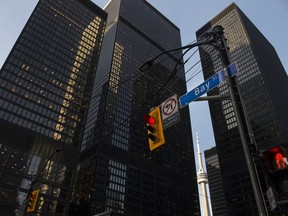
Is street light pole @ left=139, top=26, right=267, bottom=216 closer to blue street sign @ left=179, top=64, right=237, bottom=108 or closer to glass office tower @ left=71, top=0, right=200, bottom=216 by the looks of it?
blue street sign @ left=179, top=64, right=237, bottom=108

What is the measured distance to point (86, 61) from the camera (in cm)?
15188

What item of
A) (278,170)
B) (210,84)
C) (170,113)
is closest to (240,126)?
(210,84)

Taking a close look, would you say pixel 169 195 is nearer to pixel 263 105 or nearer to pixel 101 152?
pixel 101 152

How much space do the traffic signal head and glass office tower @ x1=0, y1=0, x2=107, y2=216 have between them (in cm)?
7910

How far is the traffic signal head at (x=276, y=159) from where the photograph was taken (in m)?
5.29

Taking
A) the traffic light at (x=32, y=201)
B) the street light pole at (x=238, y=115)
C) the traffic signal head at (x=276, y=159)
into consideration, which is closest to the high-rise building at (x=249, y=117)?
the traffic light at (x=32, y=201)

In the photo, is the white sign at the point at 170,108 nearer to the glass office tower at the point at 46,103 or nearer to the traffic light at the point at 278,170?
the traffic light at the point at 278,170

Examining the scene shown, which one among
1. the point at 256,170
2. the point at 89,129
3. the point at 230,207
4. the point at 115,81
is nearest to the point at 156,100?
the point at 115,81

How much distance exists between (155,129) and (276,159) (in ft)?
18.8

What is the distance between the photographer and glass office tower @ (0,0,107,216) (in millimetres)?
92312

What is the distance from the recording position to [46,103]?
119 m

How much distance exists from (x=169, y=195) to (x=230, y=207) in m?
33.6

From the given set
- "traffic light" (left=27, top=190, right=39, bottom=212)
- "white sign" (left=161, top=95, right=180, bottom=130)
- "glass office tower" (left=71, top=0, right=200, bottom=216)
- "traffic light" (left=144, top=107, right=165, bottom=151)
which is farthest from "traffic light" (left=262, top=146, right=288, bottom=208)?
"glass office tower" (left=71, top=0, right=200, bottom=216)

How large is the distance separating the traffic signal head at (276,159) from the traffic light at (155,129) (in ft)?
16.2
